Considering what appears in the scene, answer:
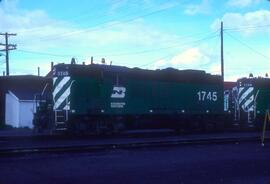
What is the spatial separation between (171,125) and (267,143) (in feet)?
32.3

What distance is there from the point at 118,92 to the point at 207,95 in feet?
22.1

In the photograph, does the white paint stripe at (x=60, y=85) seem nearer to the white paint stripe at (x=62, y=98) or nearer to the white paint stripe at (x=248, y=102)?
the white paint stripe at (x=62, y=98)

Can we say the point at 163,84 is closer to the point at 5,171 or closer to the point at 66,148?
the point at 66,148

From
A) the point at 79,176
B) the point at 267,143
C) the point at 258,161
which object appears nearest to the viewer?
the point at 79,176

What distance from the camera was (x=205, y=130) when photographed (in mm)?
29922

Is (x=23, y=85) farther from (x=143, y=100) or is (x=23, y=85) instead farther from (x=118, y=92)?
(x=118, y=92)

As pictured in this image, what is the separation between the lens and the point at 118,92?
1027 inches

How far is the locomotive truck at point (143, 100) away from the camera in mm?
24500

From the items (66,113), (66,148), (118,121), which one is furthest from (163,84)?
(66,148)

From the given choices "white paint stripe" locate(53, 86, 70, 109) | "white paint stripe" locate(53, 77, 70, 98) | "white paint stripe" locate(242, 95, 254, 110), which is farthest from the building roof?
"white paint stripe" locate(242, 95, 254, 110)

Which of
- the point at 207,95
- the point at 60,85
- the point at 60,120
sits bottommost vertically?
the point at 60,120

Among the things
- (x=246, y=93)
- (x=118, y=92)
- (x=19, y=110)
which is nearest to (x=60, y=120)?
(x=118, y=92)

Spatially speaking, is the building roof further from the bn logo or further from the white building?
the bn logo

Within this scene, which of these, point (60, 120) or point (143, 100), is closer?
point (60, 120)
